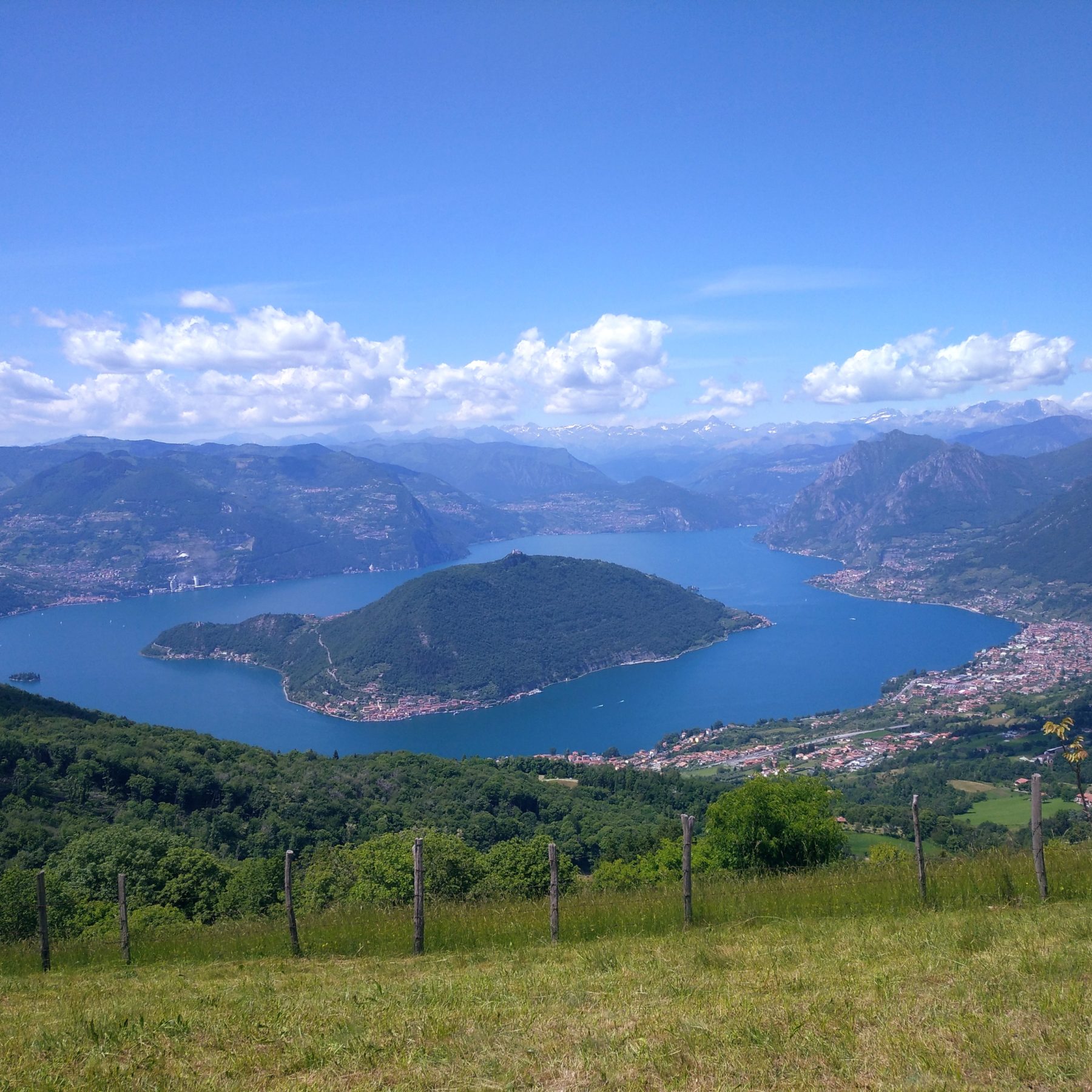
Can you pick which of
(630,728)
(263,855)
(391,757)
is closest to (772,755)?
(630,728)

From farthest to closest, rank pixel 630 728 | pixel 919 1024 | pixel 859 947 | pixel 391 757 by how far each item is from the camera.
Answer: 1. pixel 630 728
2. pixel 391 757
3. pixel 859 947
4. pixel 919 1024

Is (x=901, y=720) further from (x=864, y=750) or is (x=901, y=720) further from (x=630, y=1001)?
(x=630, y=1001)

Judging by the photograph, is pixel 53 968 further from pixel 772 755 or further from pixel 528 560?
pixel 528 560

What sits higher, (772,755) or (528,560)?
(528,560)

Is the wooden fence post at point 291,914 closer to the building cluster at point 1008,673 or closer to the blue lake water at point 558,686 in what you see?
the blue lake water at point 558,686

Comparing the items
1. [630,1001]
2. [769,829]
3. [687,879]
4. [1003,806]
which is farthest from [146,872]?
[1003,806]

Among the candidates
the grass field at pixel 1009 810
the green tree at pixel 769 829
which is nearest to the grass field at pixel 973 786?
the grass field at pixel 1009 810
